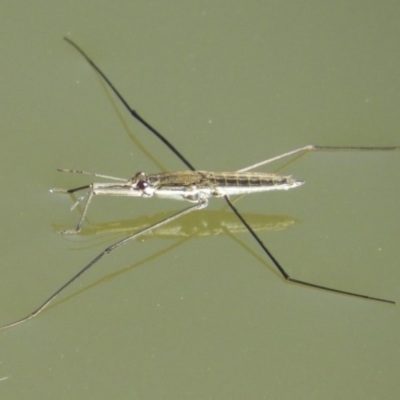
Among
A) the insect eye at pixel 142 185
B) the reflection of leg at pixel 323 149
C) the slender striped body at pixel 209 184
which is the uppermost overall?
the insect eye at pixel 142 185

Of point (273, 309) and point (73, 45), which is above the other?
point (73, 45)

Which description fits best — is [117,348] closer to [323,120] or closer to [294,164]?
[294,164]

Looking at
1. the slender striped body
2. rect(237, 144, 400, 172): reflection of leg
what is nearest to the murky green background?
rect(237, 144, 400, 172): reflection of leg

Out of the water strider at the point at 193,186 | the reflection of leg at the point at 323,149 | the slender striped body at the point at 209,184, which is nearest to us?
the water strider at the point at 193,186

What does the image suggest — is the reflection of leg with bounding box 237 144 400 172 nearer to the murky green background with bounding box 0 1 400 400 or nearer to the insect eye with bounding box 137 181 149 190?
the murky green background with bounding box 0 1 400 400

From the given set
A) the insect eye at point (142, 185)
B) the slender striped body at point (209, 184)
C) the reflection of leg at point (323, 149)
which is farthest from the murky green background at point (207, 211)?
the insect eye at point (142, 185)

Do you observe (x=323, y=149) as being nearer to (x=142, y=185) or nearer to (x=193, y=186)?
(x=193, y=186)

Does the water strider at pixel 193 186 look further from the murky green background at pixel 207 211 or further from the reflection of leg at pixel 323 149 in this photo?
the murky green background at pixel 207 211

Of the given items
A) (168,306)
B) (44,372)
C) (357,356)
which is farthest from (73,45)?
(357,356)
